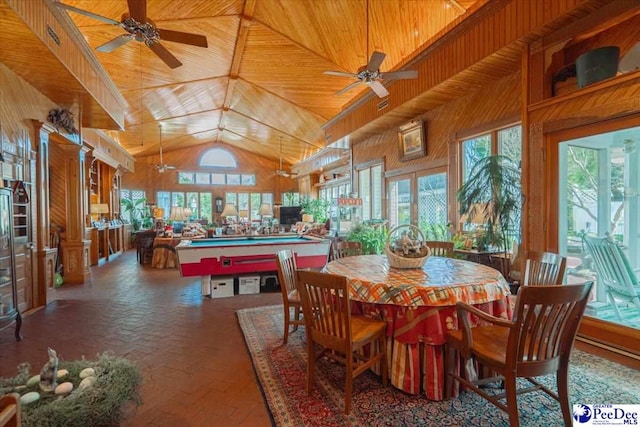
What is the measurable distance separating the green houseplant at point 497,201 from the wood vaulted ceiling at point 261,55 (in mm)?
2078

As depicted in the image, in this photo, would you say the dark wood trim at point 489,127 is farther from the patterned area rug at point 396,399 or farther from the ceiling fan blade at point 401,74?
the patterned area rug at point 396,399

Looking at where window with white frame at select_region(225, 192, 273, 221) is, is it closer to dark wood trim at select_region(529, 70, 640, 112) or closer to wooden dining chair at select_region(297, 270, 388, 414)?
dark wood trim at select_region(529, 70, 640, 112)

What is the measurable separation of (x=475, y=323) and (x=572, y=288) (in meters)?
0.79

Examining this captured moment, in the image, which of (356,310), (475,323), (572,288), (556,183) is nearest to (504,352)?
(475,323)

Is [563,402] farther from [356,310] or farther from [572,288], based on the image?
[356,310]

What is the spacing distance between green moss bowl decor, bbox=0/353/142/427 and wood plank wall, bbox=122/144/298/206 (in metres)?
12.1

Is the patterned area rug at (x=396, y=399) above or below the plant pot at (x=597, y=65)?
below

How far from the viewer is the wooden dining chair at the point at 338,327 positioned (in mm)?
1943

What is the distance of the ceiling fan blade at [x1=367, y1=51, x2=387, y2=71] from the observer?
346 centimetres

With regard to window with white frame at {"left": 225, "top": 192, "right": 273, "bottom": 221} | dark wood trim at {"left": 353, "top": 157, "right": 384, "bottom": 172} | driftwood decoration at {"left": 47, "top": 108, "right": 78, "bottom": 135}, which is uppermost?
driftwood decoration at {"left": 47, "top": 108, "right": 78, "bottom": 135}

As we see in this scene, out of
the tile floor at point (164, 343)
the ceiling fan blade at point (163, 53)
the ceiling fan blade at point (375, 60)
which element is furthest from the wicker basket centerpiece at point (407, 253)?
the ceiling fan blade at point (163, 53)

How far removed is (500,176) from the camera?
383cm

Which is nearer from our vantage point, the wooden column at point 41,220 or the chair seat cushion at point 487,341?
the chair seat cushion at point 487,341

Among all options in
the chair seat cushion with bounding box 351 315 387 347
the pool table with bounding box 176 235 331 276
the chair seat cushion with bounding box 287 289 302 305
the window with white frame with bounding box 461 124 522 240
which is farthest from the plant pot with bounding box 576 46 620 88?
the pool table with bounding box 176 235 331 276
